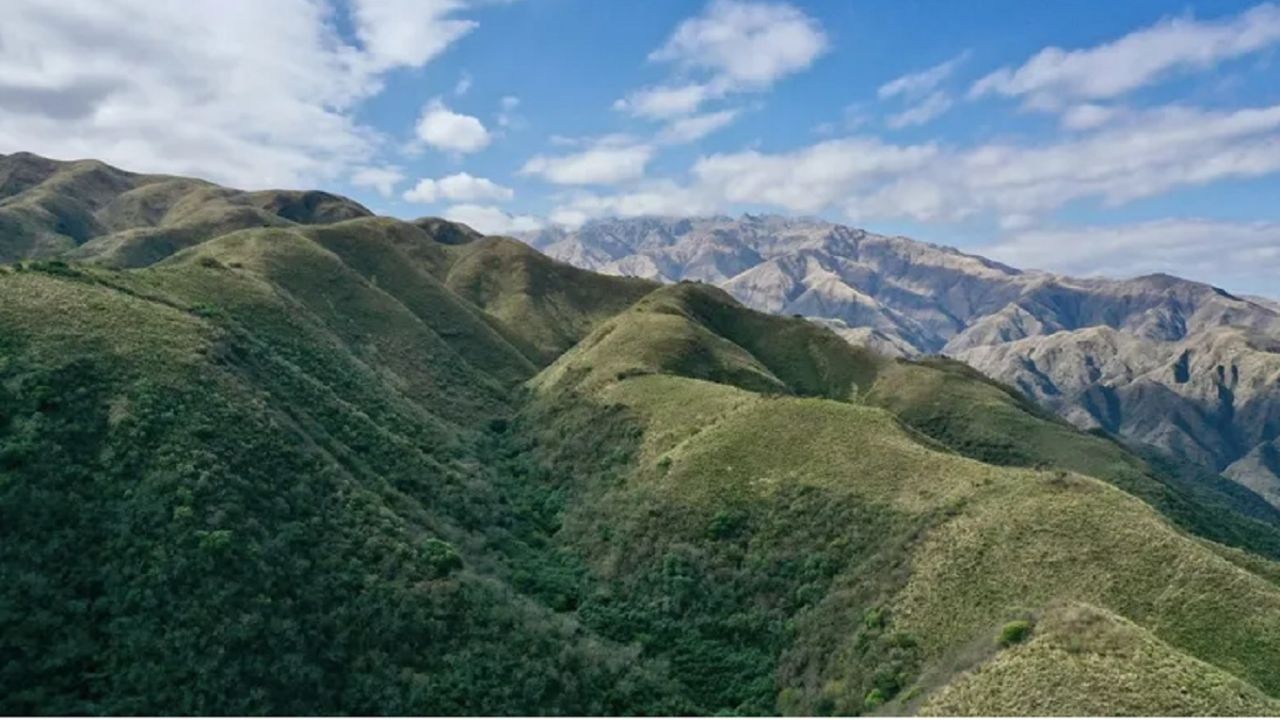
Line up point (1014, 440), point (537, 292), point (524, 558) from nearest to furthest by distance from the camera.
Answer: point (524, 558) → point (1014, 440) → point (537, 292)

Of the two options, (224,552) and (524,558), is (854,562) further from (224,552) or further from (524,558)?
(224,552)

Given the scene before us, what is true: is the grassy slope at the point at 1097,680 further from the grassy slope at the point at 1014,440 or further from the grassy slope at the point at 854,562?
the grassy slope at the point at 1014,440

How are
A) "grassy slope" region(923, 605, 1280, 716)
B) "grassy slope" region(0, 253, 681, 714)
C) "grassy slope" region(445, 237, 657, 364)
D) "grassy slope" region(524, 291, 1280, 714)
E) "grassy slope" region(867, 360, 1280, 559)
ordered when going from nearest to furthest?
"grassy slope" region(923, 605, 1280, 716) < "grassy slope" region(0, 253, 681, 714) < "grassy slope" region(524, 291, 1280, 714) < "grassy slope" region(867, 360, 1280, 559) < "grassy slope" region(445, 237, 657, 364)

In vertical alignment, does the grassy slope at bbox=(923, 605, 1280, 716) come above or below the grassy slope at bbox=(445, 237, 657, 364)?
below

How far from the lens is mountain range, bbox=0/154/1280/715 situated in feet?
101

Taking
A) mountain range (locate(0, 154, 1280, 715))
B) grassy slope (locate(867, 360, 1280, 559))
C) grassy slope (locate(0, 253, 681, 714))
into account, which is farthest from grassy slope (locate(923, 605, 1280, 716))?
grassy slope (locate(867, 360, 1280, 559))

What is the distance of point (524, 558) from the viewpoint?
5506 centimetres

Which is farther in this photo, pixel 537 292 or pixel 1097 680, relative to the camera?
pixel 537 292

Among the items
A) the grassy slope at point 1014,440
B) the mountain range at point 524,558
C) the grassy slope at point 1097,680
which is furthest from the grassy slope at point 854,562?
the grassy slope at point 1014,440

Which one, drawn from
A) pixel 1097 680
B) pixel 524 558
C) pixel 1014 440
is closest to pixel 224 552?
pixel 524 558

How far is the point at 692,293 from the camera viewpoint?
154 m

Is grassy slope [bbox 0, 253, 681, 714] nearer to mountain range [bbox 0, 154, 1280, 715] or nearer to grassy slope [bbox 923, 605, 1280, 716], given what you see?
mountain range [bbox 0, 154, 1280, 715]

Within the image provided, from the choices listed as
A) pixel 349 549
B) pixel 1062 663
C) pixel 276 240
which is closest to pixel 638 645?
pixel 349 549

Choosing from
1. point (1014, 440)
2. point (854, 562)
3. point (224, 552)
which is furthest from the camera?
point (1014, 440)
